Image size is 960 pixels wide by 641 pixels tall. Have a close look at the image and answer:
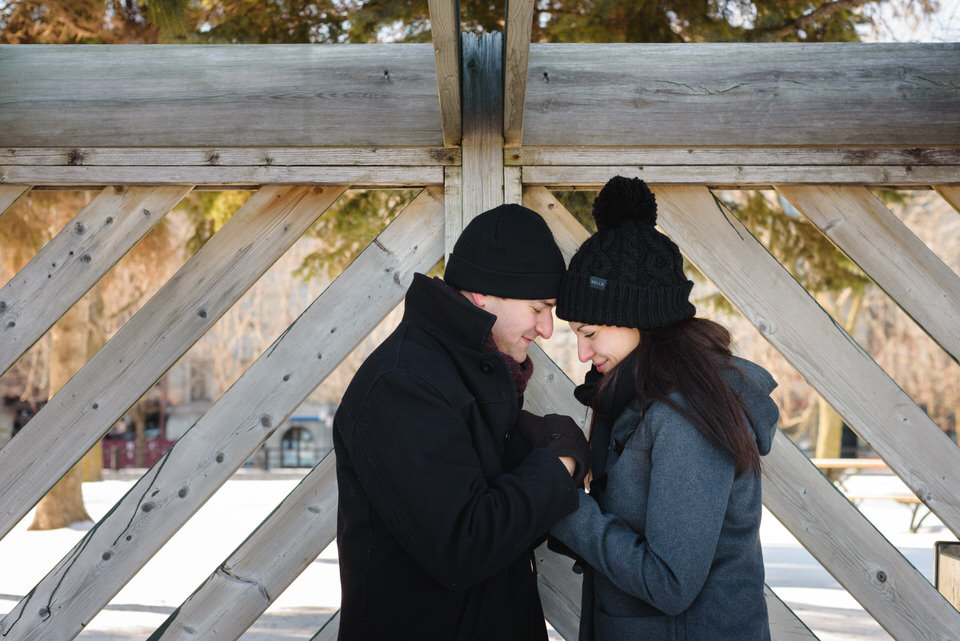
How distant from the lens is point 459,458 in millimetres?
1835

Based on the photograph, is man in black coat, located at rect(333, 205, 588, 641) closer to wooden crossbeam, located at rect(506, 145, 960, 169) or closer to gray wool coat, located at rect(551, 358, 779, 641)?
gray wool coat, located at rect(551, 358, 779, 641)

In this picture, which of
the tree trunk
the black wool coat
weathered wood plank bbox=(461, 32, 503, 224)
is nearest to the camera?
the black wool coat

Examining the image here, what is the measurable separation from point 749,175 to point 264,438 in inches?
74.2

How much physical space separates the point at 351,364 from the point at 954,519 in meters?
17.4

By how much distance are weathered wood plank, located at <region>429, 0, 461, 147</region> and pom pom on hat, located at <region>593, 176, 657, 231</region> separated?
57 cm

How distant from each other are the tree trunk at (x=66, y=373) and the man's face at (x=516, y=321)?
9.47 metres

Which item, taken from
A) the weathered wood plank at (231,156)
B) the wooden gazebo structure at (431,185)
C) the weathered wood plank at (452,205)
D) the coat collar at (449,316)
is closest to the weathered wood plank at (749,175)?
the wooden gazebo structure at (431,185)

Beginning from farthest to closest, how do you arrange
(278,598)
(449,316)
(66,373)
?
(66,373), (278,598), (449,316)

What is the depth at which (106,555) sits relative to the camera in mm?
2975

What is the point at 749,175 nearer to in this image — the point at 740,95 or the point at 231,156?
the point at 740,95

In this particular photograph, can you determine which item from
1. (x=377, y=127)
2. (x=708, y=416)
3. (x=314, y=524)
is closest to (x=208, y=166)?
(x=377, y=127)

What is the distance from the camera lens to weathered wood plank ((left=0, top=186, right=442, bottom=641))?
296 centimetres

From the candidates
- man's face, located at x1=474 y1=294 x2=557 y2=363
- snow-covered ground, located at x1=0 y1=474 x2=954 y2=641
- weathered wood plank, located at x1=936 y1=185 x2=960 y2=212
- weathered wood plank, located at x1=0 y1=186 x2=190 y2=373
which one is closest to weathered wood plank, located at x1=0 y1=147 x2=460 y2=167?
weathered wood plank, located at x1=0 y1=186 x2=190 y2=373

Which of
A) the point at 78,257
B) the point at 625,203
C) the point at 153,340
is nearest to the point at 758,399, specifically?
the point at 625,203
